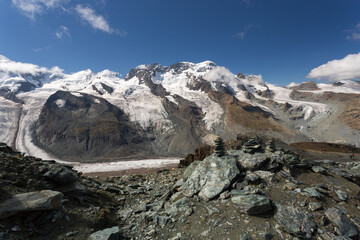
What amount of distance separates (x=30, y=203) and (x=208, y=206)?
22.8 feet

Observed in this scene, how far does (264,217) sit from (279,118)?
176 metres

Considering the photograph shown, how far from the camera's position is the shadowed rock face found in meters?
89.5

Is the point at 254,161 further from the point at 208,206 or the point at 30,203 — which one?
the point at 30,203

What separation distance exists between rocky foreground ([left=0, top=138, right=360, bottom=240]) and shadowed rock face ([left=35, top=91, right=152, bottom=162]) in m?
83.1

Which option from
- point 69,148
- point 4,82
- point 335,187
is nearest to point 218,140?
point 335,187

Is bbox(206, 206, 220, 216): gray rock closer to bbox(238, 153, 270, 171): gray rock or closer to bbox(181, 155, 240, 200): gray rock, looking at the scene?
bbox(181, 155, 240, 200): gray rock

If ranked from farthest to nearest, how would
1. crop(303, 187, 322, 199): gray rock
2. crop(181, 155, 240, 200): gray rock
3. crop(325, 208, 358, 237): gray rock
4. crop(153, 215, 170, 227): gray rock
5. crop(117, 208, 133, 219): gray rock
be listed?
1. crop(181, 155, 240, 200): gray rock
2. crop(117, 208, 133, 219): gray rock
3. crop(303, 187, 322, 199): gray rock
4. crop(153, 215, 170, 227): gray rock
5. crop(325, 208, 358, 237): gray rock

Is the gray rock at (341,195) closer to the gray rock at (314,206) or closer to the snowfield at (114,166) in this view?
the gray rock at (314,206)

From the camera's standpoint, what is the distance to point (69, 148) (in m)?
88.8

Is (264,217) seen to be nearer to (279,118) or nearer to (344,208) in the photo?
(344,208)

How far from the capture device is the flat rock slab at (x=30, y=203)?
205 inches

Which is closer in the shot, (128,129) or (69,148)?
(69,148)

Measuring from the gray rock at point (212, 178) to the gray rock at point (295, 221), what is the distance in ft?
8.20

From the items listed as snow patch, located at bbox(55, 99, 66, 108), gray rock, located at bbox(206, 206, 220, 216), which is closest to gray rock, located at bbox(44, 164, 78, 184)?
gray rock, located at bbox(206, 206, 220, 216)
